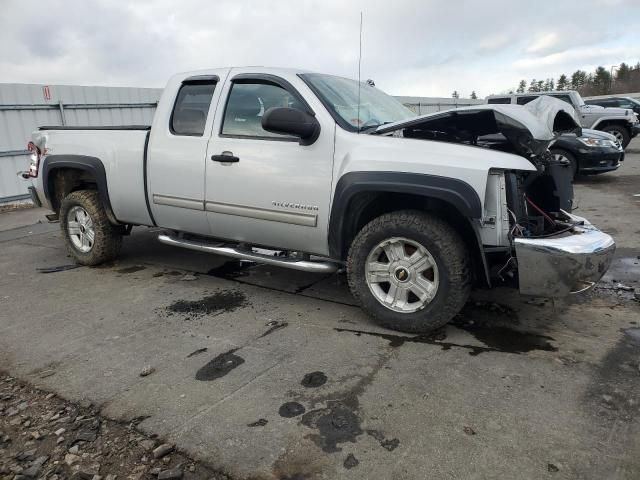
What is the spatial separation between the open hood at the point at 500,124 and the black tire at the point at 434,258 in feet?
2.05

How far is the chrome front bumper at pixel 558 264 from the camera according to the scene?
309 cm

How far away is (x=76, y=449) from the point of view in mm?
2455

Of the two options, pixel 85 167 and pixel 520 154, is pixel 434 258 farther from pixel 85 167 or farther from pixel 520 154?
pixel 85 167

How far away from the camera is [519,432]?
2463mm

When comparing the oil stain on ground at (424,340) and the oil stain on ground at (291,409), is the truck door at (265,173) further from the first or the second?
the oil stain on ground at (291,409)

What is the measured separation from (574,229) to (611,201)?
17.9 ft

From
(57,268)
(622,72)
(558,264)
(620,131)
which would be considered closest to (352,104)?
(558,264)

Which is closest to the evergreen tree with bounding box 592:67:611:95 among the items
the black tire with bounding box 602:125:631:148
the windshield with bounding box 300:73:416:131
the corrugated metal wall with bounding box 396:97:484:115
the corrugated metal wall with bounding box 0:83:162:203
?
the corrugated metal wall with bounding box 396:97:484:115

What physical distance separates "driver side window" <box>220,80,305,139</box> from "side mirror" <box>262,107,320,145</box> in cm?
45

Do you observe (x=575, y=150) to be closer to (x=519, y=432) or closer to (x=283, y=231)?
(x=283, y=231)

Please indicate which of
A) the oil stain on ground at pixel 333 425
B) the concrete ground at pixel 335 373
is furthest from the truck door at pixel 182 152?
the oil stain on ground at pixel 333 425

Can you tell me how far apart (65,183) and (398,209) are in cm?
402

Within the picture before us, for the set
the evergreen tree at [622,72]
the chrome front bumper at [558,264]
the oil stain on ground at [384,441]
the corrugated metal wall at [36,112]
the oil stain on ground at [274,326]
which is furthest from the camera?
the evergreen tree at [622,72]

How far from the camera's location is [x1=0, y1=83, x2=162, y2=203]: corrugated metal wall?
34.9 feet
